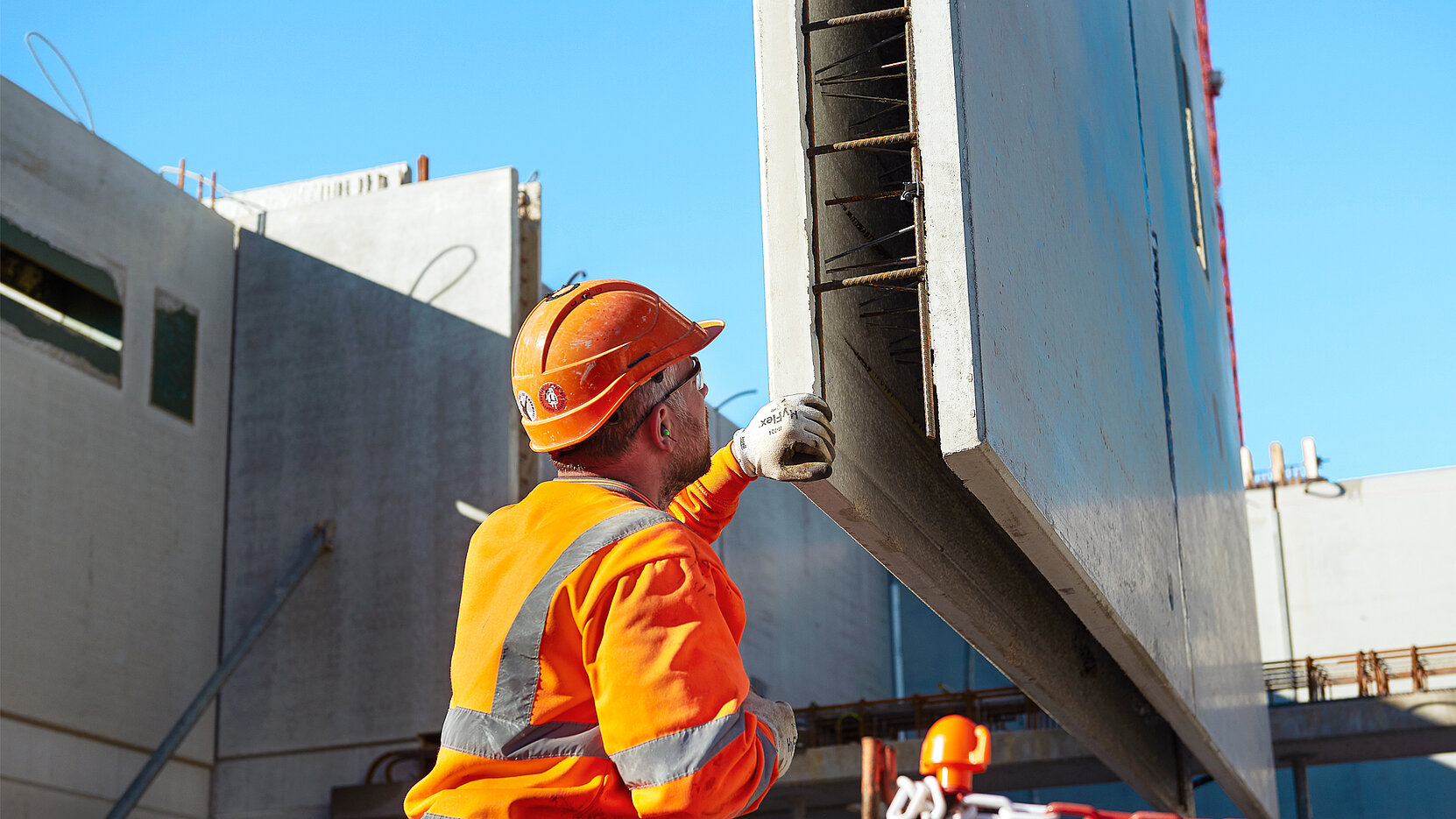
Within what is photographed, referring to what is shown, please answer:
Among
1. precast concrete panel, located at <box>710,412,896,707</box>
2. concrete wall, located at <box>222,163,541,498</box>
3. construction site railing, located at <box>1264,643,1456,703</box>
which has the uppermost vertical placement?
concrete wall, located at <box>222,163,541,498</box>

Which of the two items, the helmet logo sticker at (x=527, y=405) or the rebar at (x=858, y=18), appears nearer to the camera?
the helmet logo sticker at (x=527, y=405)

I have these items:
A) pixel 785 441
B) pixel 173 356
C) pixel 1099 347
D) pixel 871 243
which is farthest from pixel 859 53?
pixel 173 356

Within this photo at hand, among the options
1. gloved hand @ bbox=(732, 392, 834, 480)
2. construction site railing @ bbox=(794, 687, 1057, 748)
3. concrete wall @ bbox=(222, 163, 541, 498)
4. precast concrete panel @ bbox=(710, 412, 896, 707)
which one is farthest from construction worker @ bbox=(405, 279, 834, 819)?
Answer: precast concrete panel @ bbox=(710, 412, 896, 707)

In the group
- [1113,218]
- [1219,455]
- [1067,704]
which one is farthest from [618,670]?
[1219,455]

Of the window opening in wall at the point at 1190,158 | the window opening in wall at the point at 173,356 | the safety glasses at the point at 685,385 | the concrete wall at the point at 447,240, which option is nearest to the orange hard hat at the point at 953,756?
the window opening in wall at the point at 1190,158

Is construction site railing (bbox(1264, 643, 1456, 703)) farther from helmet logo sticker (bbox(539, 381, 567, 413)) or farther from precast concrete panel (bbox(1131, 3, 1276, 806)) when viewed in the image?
helmet logo sticker (bbox(539, 381, 567, 413))

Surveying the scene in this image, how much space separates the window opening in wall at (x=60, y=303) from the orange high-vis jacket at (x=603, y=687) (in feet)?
58.6

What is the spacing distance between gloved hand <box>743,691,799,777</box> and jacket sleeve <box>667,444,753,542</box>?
1.03 m

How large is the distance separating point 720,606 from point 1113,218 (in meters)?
6.02

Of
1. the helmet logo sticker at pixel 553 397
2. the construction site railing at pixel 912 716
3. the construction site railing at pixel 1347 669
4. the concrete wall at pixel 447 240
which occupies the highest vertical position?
the concrete wall at pixel 447 240

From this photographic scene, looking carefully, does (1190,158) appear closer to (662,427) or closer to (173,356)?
(662,427)

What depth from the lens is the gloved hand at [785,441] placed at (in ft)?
12.0

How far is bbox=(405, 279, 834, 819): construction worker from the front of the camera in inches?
95.4

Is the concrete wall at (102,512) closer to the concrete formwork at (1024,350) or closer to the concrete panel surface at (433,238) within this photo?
the concrete panel surface at (433,238)
